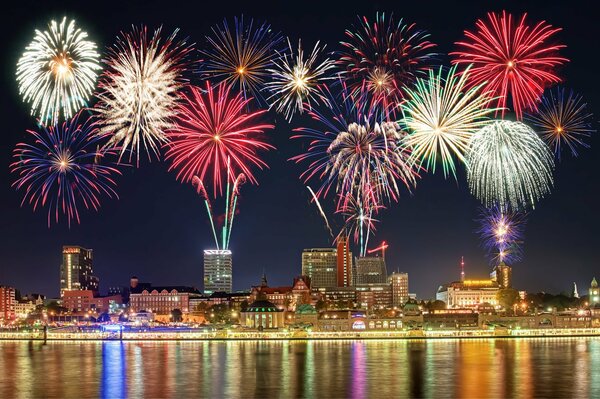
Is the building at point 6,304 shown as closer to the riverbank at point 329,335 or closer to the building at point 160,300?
the building at point 160,300

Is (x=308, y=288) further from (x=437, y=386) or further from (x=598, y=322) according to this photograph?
(x=437, y=386)

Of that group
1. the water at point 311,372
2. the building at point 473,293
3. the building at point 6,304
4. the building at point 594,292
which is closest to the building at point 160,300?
the building at point 6,304

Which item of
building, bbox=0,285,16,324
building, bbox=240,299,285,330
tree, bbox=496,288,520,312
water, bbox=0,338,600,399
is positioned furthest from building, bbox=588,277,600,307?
building, bbox=0,285,16,324

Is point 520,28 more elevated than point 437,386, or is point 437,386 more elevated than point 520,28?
point 520,28

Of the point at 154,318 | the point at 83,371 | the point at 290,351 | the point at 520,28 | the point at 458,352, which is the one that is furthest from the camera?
the point at 154,318

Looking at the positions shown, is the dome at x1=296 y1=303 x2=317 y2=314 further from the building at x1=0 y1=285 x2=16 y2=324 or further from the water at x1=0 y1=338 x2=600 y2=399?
the building at x1=0 y1=285 x2=16 y2=324

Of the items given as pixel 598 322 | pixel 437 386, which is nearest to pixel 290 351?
pixel 437 386
